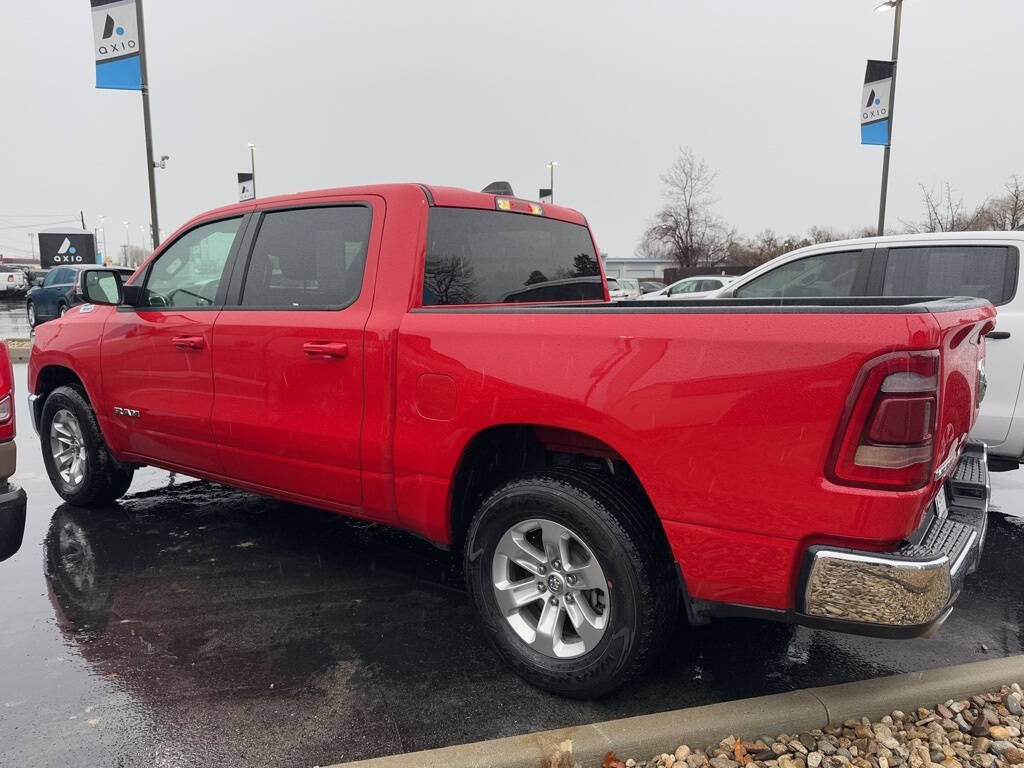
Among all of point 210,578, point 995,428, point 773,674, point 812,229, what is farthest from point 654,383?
point 812,229

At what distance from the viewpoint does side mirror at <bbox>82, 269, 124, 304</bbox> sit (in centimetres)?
448

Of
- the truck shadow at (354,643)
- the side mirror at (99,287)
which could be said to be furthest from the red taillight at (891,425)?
the side mirror at (99,287)

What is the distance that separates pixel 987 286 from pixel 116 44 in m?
12.1

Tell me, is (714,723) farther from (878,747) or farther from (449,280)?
(449,280)

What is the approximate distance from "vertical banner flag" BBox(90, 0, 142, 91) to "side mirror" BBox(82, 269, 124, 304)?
845 cm

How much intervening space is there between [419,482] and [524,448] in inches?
17.6

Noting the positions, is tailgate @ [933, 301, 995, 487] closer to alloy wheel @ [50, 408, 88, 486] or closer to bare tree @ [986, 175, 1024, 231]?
alloy wheel @ [50, 408, 88, 486]

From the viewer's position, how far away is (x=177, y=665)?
9.75 feet

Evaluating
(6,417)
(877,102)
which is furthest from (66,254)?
(6,417)

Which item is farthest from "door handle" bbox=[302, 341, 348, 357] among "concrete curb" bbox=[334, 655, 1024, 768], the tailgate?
the tailgate

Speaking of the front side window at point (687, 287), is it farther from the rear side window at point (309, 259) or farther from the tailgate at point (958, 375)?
the tailgate at point (958, 375)

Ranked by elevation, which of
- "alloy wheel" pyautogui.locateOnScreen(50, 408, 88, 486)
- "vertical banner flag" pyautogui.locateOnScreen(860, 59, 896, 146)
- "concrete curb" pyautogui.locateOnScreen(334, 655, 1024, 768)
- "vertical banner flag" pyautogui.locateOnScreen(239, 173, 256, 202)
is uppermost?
"vertical banner flag" pyautogui.locateOnScreen(860, 59, 896, 146)

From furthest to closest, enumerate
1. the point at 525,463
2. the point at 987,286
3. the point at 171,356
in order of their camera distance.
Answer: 1. the point at 987,286
2. the point at 171,356
3. the point at 525,463

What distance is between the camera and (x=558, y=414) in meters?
2.53
